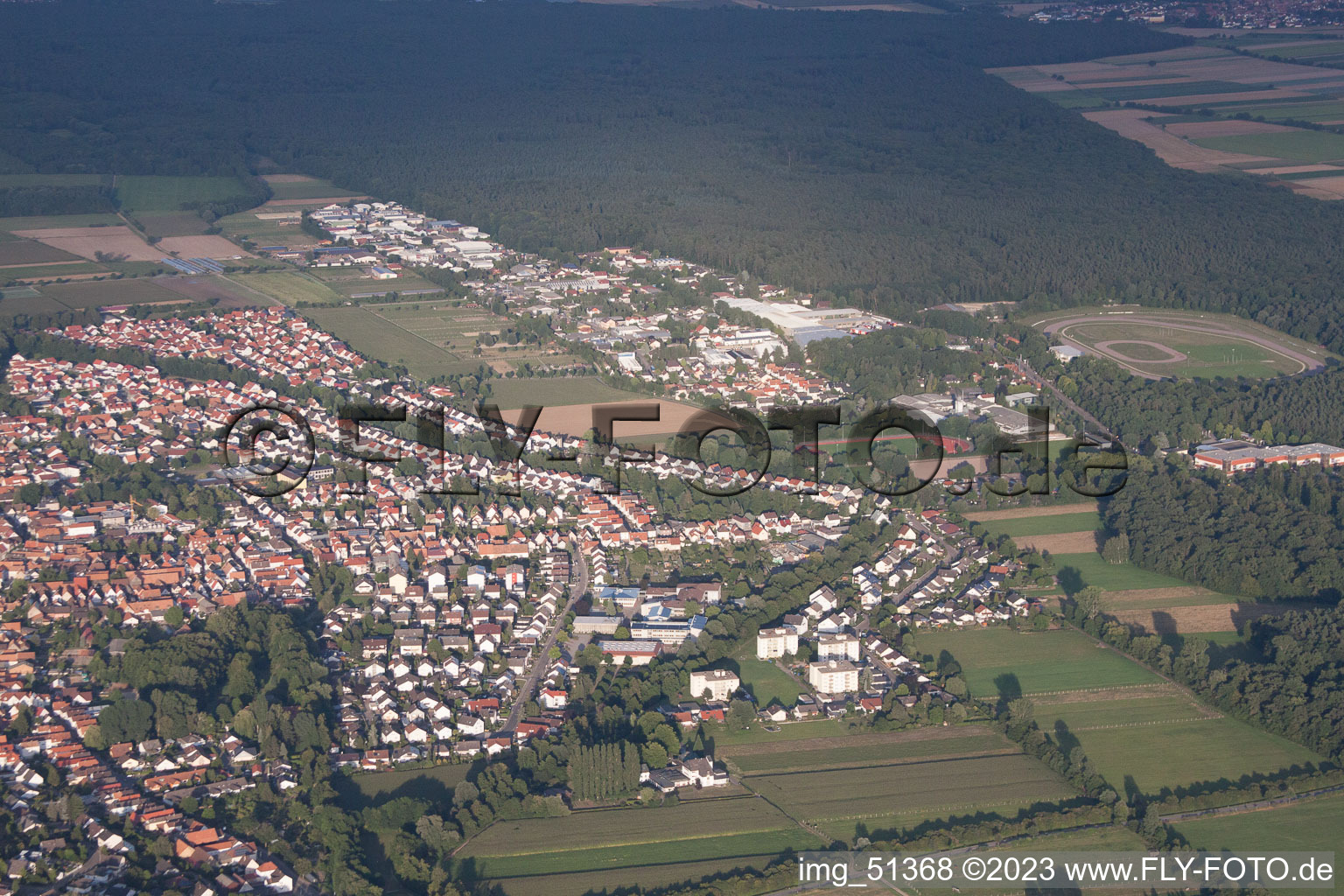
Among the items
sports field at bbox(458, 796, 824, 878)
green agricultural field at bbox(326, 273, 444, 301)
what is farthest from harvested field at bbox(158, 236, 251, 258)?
sports field at bbox(458, 796, 824, 878)

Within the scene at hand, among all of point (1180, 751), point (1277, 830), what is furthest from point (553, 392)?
point (1277, 830)

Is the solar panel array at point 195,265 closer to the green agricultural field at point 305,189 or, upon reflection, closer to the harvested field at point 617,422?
the green agricultural field at point 305,189

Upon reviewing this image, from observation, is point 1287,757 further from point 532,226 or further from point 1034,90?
point 1034,90

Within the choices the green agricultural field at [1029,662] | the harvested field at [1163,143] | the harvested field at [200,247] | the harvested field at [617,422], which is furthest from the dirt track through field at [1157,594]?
the harvested field at [1163,143]

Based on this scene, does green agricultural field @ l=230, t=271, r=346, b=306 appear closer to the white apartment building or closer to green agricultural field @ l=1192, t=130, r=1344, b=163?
the white apartment building

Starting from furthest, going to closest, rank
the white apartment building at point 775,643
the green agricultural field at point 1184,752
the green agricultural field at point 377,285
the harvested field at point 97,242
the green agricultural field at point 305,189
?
the green agricultural field at point 305,189 → the harvested field at point 97,242 → the green agricultural field at point 377,285 → the white apartment building at point 775,643 → the green agricultural field at point 1184,752

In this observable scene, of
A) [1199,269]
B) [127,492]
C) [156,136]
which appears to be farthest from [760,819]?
[156,136]
